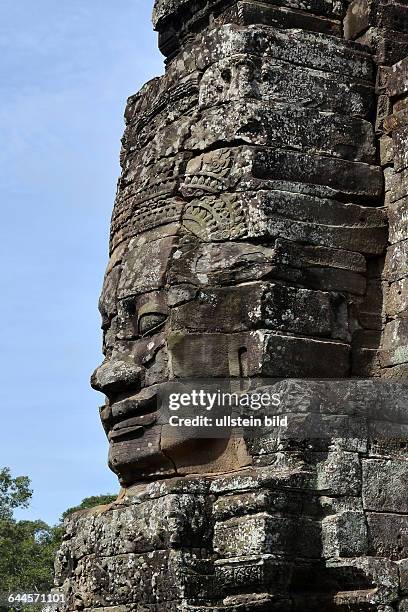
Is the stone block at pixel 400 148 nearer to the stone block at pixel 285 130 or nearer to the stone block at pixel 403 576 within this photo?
the stone block at pixel 285 130

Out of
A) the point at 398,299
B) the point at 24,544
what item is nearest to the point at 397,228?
the point at 398,299

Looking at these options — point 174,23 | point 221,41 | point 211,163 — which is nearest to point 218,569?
point 211,163

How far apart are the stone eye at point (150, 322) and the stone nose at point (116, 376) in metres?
0.26

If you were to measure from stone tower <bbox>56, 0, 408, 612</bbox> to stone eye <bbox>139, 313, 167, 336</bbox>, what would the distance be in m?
0.02

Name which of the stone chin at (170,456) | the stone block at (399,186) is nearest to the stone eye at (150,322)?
the stone chin at (170,456)

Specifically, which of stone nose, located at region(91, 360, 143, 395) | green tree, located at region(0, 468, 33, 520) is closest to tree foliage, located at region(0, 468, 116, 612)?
green tree, located at region(0, 468, 33, 520)

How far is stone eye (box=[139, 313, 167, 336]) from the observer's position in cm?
950

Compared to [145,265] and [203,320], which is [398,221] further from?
[145,265]

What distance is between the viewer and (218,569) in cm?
858

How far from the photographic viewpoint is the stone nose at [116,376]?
31.5ft

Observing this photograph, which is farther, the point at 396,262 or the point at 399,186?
the point at 399,186

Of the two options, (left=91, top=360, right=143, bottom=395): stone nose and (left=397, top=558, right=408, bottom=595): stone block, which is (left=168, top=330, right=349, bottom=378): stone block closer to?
(left=91, top=360, right=143, bottom=395): stone nose

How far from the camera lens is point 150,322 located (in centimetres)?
957

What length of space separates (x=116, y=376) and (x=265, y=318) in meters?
1.32
